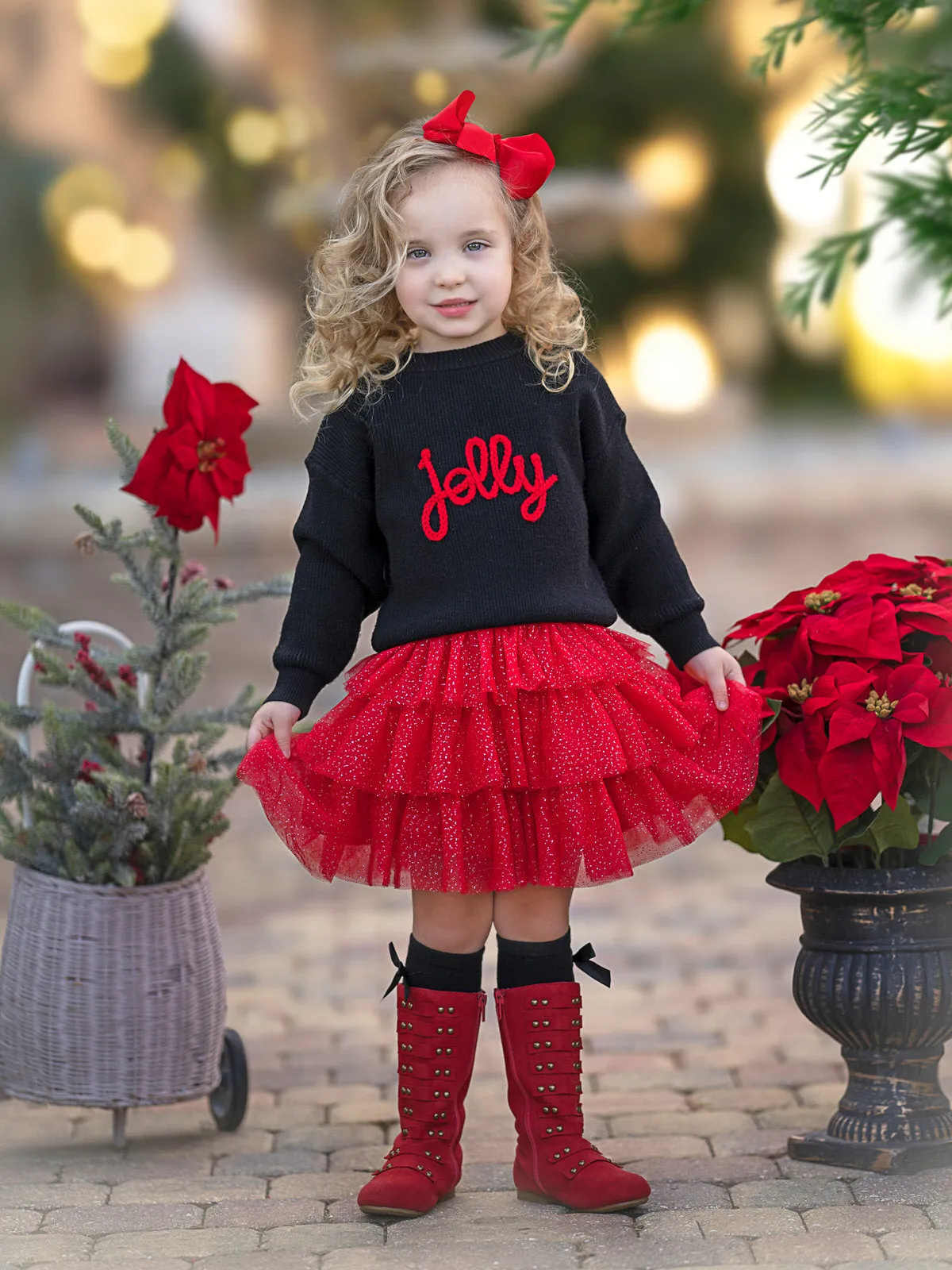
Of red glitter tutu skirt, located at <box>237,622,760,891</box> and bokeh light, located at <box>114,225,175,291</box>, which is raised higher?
bokeh light, located at <box>114,225,175,291</box>

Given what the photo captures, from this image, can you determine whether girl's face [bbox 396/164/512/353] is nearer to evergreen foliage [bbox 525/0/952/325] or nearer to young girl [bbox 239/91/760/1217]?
young girl [bbox 239/91/760/1217]

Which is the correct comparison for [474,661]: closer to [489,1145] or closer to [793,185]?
[489,1145]

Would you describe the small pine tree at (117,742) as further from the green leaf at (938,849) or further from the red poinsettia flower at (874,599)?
the green leaf at (938,849)

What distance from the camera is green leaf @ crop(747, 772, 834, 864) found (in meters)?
2.44

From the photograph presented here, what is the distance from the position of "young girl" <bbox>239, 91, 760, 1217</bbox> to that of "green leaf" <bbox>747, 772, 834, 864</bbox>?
0.30ft

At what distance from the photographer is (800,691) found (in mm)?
2461

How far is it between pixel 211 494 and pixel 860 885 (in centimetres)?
118

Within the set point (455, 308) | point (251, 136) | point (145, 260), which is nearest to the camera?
point (455, 308)

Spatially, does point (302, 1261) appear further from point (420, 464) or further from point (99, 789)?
point (420, 464)

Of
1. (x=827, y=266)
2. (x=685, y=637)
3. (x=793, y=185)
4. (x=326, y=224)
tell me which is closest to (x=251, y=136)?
(x=326, y=224)

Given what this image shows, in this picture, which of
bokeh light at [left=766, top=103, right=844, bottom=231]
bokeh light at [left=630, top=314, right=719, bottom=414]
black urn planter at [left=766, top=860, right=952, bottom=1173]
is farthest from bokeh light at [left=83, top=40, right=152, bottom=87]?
black urn planter at [left=766, top=860, right=952, bottom=1173]

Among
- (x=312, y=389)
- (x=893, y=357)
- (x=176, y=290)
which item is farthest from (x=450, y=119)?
(x=893, y=357)

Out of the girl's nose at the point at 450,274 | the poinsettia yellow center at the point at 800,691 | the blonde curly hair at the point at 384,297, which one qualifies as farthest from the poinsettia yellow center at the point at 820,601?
the girl's nose at the point at 450,274

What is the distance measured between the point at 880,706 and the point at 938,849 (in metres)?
0.25
